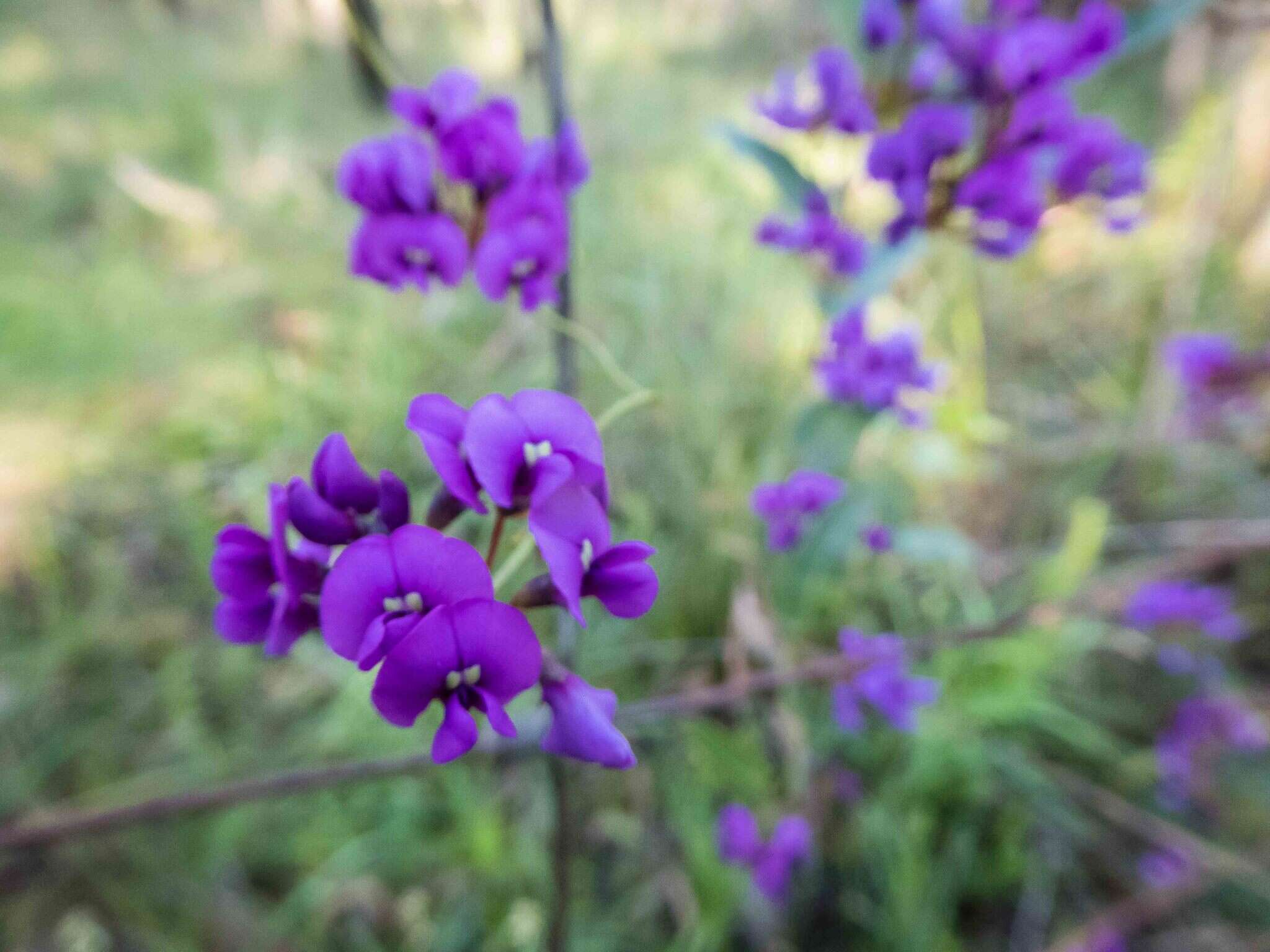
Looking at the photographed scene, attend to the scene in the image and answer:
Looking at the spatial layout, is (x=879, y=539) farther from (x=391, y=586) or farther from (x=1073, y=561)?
(x=391, y=586)

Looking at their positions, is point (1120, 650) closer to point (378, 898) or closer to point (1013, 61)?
point (1013, 61)

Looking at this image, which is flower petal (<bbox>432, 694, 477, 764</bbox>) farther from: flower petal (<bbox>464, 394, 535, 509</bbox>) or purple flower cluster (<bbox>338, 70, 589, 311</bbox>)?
purple flower cluster (<bbox>338, 70, 589, 311</bbox>)

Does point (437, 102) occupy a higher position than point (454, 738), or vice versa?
point (437, 102)

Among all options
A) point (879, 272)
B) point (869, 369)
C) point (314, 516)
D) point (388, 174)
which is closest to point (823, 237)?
point (879, 272)

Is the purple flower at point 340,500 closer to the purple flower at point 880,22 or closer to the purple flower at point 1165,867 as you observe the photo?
the purple flower at point 880,22

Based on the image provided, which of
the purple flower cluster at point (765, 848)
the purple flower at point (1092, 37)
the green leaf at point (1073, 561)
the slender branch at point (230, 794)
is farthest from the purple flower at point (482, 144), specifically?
the green leaf at point (1073, 561)

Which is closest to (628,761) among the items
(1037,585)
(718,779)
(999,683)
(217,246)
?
(718,779)

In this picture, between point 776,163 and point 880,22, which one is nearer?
point 880,22
